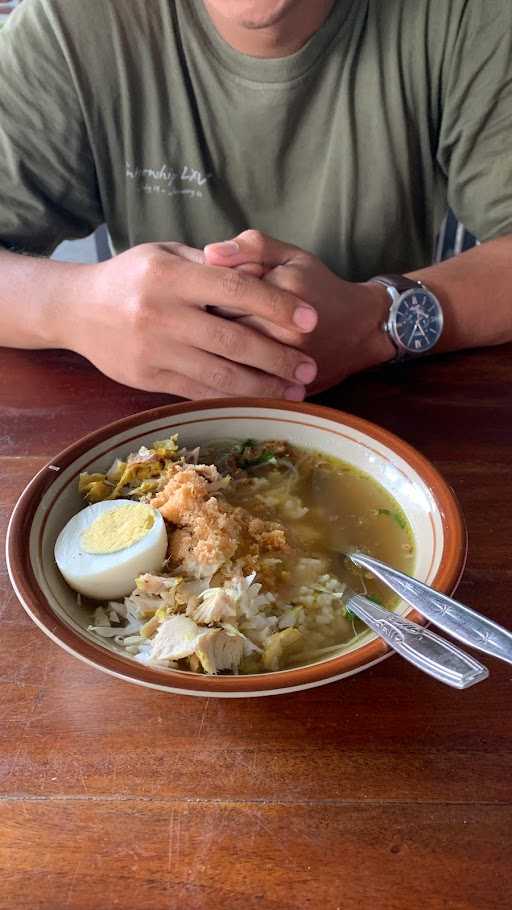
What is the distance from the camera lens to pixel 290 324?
1139 millimetres

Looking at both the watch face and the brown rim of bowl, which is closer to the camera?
the brown rim of bowl

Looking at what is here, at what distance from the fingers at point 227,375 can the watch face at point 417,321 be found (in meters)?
0.26

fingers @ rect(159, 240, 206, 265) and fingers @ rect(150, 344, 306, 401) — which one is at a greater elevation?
fingers @ rect(159, 240, 206, 265)

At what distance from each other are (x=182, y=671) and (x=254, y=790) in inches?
5.2

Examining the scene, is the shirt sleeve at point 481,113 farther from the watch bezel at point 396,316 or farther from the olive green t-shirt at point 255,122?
the watch bezel at point 396,316

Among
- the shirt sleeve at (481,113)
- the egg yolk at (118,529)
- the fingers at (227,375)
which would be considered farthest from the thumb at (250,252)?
the shirt sleeve at (481,113)

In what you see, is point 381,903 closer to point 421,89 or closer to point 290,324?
point 290,324

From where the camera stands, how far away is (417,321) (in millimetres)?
1346

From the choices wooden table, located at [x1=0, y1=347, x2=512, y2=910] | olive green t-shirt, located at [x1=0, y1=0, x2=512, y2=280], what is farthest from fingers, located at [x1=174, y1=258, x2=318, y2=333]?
olive green t-shirt, located at [x1=0, y1=0, x2=512, y2=280]

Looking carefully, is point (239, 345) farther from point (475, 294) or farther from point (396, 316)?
point (475, 294)

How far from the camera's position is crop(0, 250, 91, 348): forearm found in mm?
1308

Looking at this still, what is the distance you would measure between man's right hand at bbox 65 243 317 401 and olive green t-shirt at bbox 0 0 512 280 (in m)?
0.48

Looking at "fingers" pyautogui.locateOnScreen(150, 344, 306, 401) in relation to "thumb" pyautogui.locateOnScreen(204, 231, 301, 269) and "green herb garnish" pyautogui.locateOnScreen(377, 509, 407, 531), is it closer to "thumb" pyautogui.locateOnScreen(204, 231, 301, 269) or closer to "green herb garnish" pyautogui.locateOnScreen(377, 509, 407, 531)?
"thumb" pyautogui.locateOnScreen(204, 231, 301, 269)

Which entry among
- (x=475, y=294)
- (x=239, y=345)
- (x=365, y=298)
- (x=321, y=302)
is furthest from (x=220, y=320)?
(x=475, y=294)
